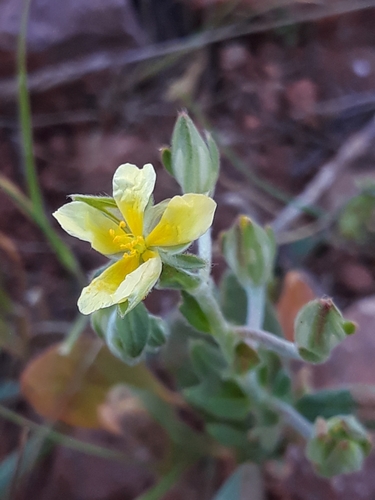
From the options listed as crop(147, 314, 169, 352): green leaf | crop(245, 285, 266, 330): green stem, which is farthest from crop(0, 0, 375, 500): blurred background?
crop(147, 314, 169, 352): green leaf

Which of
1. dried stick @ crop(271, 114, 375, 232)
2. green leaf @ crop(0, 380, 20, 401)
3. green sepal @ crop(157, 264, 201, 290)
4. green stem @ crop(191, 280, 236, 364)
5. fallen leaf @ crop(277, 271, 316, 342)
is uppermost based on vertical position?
green sepal @ crop(157, 264, 201, 290)

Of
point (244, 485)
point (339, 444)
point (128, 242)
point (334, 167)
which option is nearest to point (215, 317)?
point (128, 242)

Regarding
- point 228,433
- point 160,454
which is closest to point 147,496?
point 160,454

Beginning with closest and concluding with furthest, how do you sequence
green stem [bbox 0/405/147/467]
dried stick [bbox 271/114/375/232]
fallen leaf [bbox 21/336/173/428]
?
1. green stem [bbox 0/405/147/467]
2. fallen leaf [bbox 21/336/173/428]
3. dried stick [bbox 271/114/375/232]

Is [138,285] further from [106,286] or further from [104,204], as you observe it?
[104,204]

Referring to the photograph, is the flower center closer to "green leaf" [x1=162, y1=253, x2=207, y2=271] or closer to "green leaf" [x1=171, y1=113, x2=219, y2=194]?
"green leaf" [x1=162, y1=253, x2=207, y2=271]

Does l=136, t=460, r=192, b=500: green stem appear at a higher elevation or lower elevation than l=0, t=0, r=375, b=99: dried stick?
lower
